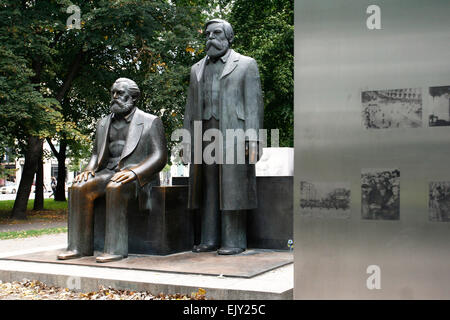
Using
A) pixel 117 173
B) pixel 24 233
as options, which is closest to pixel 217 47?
pixel 117 173

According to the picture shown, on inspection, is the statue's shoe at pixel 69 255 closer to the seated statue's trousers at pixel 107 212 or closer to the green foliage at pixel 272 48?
the seated statue's trousers at pixel 107 212

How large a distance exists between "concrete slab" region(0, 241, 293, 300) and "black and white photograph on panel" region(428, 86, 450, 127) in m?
2.53

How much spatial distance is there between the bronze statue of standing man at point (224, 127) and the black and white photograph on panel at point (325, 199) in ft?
13.9

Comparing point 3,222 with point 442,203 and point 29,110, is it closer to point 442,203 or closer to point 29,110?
point 29,110

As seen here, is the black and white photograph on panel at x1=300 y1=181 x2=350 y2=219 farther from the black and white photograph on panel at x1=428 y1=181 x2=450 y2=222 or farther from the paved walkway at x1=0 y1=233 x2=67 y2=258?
the paved walkway at x1=0 y1=233 x2=67 y2=258

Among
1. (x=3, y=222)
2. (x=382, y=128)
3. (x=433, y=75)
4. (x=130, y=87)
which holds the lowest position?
(x=3, y=222)

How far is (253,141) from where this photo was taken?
6.87 metres

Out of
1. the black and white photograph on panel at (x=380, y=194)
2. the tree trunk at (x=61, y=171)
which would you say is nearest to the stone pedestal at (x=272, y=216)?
the black and white photograph on panel at (x=380, y=194)

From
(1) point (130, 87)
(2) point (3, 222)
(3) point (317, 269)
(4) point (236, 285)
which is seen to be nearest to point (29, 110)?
(2) point (3, 222)

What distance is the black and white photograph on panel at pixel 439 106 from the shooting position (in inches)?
93.2

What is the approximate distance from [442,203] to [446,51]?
66cm

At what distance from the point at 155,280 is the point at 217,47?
3325 mm

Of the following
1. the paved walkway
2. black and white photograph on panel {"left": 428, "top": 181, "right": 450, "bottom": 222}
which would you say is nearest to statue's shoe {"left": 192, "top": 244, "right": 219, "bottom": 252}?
the paved walkway

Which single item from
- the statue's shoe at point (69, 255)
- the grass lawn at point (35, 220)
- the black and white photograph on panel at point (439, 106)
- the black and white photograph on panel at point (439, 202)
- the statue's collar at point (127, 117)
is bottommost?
the grass lawn at point (35, 220)
